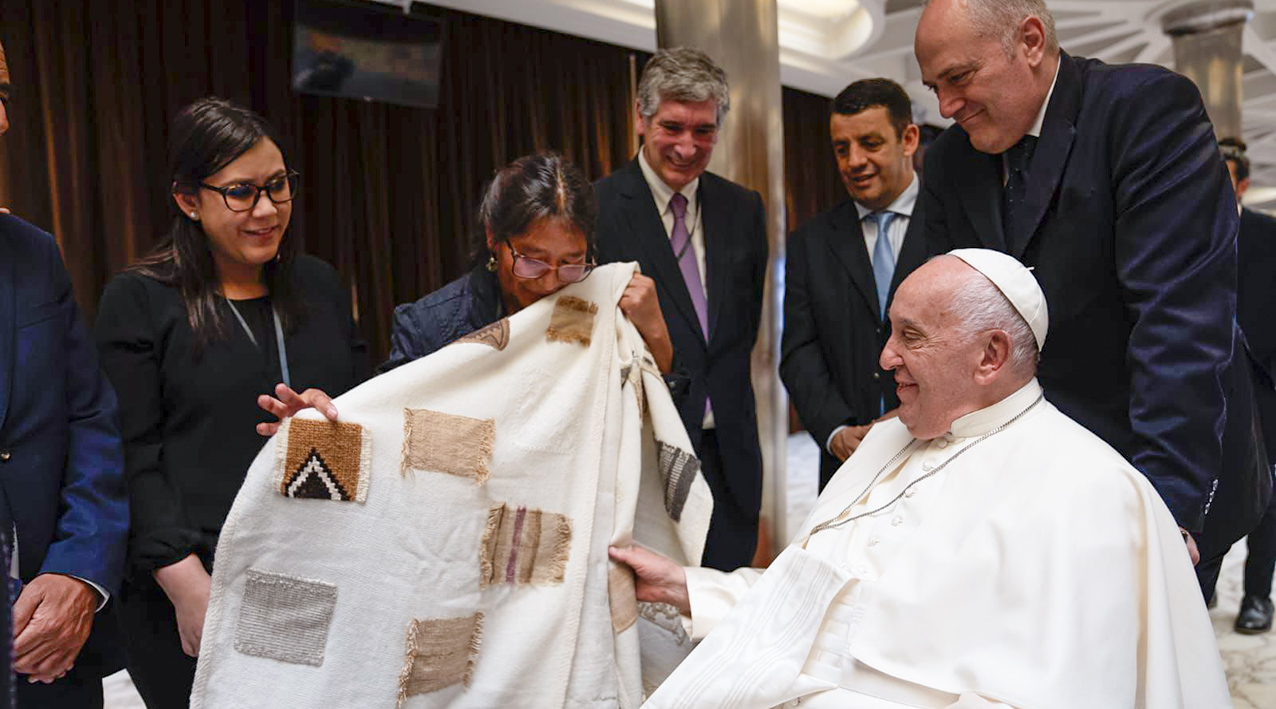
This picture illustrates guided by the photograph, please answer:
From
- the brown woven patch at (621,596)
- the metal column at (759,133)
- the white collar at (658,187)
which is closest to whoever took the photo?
the brown woven patch at (621,596)

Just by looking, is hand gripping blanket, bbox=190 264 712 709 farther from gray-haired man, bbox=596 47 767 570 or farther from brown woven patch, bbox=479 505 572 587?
gray-haired man, bbox=596 47 767 570

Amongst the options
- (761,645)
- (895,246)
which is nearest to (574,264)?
(761,645)

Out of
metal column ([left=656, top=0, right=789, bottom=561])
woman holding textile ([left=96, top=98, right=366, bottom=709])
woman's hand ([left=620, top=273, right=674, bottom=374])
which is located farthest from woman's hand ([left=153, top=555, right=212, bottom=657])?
metal column ([left=656, top=0, right=789, bottom=561])

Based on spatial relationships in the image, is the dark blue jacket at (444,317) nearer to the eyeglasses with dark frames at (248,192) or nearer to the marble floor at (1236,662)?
the eyeglasses with dark frames at (248,192)

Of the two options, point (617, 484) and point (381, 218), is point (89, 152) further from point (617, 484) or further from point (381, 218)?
point (617, 484)

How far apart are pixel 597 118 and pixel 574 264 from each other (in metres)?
6.97

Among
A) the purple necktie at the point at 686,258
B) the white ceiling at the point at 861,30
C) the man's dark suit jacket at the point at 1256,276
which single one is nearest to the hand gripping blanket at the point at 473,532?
the purple necktie at the point at 686,258

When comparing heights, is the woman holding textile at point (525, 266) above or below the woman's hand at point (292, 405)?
above

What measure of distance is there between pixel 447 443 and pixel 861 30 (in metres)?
8.08

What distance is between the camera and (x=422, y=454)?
1.83 metres

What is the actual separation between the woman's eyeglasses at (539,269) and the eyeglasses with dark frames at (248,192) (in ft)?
1.61

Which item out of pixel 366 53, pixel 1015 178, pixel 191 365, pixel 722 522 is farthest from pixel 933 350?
pixel 366 53

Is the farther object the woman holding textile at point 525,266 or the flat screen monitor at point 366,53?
the flat screen monitor at point 366,53

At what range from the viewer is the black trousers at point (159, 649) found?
194 centimetres
